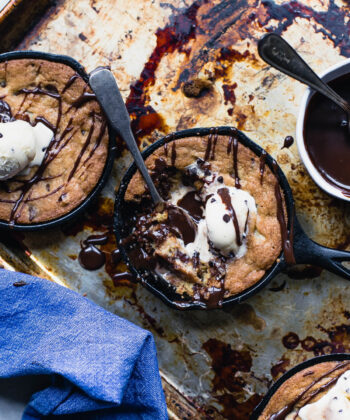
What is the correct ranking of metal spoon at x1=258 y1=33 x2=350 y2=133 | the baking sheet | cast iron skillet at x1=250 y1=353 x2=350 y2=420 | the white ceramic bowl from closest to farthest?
1. metal spoon at x1=258 y1=33 x2=350 y2=133
2. the white ceramic bowl
3. cast iron skillet at x1=250 y1=353 x2=350 y2=420
4. the baking sheet

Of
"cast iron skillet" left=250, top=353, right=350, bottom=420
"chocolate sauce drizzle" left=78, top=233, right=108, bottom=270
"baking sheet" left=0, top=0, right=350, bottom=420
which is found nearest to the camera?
"cast iron skillet" left=250, top=353, right=350, bottom=420

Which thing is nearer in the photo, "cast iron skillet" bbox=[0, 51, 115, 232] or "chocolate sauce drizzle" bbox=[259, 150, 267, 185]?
"chocolate sauce drizzle" bbox=[259, 150, 267, 185]

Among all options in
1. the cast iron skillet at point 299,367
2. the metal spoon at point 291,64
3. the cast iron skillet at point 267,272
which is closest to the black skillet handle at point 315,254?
the cast iron skillet at point 267,272

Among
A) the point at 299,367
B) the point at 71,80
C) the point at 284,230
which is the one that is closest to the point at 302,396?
the point at 299,367

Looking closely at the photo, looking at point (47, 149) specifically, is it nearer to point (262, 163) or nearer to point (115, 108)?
point (115, 108)

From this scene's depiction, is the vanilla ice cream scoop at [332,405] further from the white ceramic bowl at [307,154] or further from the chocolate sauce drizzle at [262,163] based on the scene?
the chocolate sauce drizzle at [262,163]

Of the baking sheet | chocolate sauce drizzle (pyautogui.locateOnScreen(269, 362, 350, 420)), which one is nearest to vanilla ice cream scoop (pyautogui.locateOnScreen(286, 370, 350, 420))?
chocolate sauce drizzle (pyautogui.locateOnScreen(269, 362, 350, 420))

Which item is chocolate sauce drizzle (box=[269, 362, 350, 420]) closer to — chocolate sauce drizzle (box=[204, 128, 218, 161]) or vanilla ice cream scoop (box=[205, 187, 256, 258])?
vanilla ice cream scoop (box=[205, 187, 256, 258])
